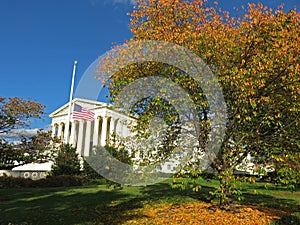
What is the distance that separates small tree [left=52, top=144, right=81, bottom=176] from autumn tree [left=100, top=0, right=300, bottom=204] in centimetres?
1808

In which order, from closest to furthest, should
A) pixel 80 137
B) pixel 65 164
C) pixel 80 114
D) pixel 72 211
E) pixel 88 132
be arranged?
pixel 72 211 → pixel 80 114 → pixel 65 164 → pixel 88 132 → pixel 80 137

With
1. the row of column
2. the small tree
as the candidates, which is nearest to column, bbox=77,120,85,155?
the row of column

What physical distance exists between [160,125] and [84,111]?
18.2 metres

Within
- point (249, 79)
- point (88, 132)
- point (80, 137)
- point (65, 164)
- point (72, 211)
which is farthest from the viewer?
point (80, 137)

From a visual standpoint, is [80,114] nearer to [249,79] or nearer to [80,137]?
[80,137]

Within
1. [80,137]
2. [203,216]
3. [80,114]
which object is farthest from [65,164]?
[203,216]

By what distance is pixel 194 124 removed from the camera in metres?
9.96

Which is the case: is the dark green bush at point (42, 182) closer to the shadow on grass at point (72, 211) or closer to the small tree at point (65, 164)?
the small tree at point (65, 164)

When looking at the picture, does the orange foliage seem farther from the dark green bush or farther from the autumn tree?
the dark green bush

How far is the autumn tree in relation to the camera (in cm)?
838

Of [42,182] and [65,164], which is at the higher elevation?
[65,164]

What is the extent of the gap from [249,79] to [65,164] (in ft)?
70.9

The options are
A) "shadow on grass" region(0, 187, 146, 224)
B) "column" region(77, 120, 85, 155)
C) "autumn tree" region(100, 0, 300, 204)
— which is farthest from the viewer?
"column" region(77, 120, 85, 155)

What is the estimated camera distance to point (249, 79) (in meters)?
8.25
